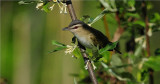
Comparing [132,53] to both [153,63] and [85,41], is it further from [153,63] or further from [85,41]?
[85,41]

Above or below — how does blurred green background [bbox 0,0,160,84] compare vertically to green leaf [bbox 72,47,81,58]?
below

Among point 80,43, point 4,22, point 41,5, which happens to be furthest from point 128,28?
point 4,22

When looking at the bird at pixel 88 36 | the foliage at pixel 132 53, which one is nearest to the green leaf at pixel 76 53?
the bird at pixel 88 36

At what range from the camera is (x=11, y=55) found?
3791 mm

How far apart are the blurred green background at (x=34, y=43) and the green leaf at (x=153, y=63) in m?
1.38

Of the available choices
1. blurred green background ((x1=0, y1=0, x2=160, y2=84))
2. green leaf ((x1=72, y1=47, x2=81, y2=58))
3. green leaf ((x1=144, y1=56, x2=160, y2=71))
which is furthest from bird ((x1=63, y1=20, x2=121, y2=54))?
blurred green background ((x1=0, y1=0, x2=160, y2=84))

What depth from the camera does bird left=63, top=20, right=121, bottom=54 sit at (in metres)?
1.42

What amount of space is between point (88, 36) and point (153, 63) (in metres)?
0.49

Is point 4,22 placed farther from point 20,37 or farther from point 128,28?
point 128,28

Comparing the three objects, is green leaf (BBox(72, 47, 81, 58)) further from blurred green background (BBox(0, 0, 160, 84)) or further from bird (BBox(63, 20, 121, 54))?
blurred green background (BBox(0, 0, 160, 84))

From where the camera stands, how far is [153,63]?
1830 mm

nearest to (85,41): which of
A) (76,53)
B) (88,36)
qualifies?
(88,36)

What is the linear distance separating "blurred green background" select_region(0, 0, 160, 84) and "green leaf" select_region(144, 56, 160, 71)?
1.38 m

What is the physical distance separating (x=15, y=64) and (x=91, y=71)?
8.48 ft
